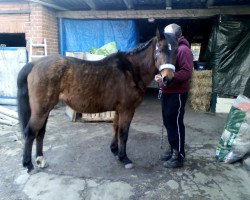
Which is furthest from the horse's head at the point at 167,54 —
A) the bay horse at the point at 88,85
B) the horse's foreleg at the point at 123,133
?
the horse's foreleg at the point at 123,133

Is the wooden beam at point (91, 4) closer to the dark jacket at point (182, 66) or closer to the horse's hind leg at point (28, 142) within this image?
the dark jacket at point (182, 66)

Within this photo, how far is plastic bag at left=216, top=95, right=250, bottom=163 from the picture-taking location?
11.8 ft

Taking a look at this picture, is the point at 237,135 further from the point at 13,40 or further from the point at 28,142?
the point at 13,40

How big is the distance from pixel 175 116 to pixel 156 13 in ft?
13.8

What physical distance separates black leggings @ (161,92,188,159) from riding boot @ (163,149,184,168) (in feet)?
0.16

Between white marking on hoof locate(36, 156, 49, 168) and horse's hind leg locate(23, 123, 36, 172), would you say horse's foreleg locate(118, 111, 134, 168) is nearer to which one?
white marking on hoof locate(36, 156, 49, 168)

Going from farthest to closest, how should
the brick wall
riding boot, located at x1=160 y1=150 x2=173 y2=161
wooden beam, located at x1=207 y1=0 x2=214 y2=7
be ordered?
the brick wall, wooden beam, located at x1=207 y1=0 x2=214 y2=7, riding boot, located at x1=160 y1=150 x2=173 y2=161

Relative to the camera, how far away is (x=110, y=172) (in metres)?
3.44

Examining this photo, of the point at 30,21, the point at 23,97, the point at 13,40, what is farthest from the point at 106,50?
Result: the point at 13,40

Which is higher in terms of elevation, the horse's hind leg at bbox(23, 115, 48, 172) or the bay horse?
the bay horse

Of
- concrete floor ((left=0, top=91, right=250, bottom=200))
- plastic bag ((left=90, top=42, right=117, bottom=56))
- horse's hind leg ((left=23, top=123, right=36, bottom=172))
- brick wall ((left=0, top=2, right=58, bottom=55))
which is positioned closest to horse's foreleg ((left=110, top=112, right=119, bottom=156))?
concrete floor ((left=0, top=91, right=250, bottom=200))

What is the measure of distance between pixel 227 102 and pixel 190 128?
2.00 meters

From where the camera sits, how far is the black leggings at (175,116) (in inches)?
135

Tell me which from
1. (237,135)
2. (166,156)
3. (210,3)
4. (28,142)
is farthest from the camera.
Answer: (210,3)
